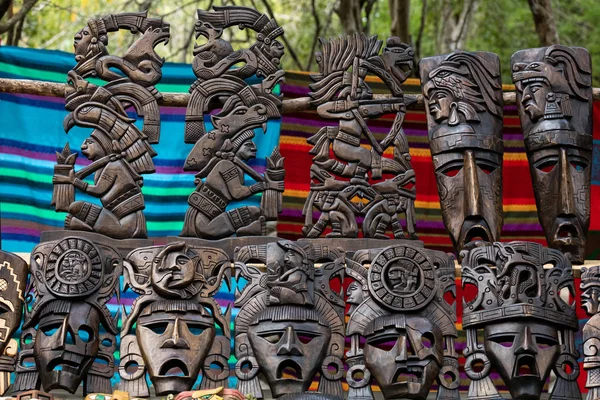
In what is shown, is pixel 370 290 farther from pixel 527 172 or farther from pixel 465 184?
pixel 527 172

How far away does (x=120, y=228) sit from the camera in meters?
4.94

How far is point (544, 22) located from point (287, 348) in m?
3.93

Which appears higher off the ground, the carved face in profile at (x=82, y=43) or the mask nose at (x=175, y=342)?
the carved face in profile at (x=82, y=43)

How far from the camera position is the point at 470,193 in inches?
201

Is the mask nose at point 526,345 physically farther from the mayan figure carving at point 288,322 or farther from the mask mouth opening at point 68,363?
the mask mouth opening at point 68,363

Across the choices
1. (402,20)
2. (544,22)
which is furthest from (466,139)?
(402,20)

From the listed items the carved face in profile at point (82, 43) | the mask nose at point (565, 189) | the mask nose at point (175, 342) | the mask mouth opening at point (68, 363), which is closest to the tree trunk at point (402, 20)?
the mask nose at point (565, 189)

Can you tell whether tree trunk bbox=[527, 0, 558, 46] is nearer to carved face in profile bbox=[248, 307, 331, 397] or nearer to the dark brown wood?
the dark brown wood

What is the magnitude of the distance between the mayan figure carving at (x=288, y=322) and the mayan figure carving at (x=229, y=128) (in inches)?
11.8

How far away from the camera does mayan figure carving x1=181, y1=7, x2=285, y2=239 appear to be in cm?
500

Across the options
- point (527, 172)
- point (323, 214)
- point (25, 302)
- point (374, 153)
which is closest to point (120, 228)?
point (25, 302)

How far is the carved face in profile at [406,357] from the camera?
4.47 meters

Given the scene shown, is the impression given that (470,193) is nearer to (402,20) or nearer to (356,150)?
(356,150)

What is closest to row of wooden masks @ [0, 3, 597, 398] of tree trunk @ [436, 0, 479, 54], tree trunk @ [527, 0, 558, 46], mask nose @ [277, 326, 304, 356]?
mask nose @ [277, 326, 304, 356]
